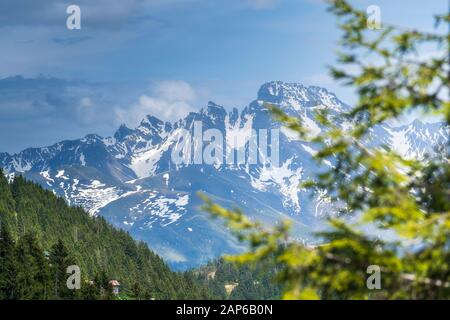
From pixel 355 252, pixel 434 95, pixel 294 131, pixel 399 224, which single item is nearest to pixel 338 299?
pixel 355 252

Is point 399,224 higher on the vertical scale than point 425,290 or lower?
higher

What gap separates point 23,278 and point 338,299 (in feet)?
317

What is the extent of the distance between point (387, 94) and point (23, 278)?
9882 centimetres

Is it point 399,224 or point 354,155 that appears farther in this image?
point 354,155

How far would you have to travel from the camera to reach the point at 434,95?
16188 mm
